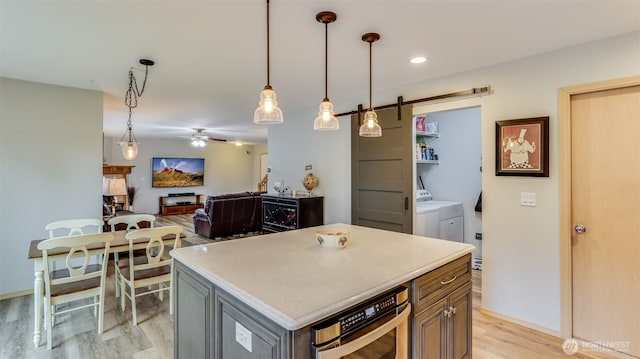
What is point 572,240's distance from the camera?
261 centimetres

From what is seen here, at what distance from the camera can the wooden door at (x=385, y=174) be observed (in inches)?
144

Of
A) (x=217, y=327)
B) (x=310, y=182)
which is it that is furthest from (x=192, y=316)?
(x=310, y=182)

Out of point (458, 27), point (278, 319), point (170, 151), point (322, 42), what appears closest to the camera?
point (278, 319)

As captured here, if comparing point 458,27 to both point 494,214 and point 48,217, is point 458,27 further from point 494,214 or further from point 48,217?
point 48,217

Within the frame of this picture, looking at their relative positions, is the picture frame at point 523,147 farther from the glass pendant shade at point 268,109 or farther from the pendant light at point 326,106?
the glass pendant shade at point 268,109

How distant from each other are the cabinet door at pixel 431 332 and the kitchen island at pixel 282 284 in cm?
2

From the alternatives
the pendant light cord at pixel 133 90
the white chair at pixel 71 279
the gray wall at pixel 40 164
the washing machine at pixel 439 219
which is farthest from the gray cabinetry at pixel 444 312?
the gray wall at pixel 40 164

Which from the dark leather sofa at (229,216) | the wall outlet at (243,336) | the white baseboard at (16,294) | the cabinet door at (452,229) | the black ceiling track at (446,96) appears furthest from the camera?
the dark leather sofa at (229,216)

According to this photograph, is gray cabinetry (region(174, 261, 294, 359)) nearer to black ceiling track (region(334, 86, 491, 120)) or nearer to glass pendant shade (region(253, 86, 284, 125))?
glass pendant shade (region(253, 86, 284, 125))

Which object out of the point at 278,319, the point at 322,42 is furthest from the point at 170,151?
the point at 278,319

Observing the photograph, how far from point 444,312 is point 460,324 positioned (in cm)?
27

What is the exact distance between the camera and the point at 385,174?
3.86 meters

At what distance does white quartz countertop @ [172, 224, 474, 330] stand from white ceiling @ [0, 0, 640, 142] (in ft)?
4.94

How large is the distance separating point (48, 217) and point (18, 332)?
145 cm
